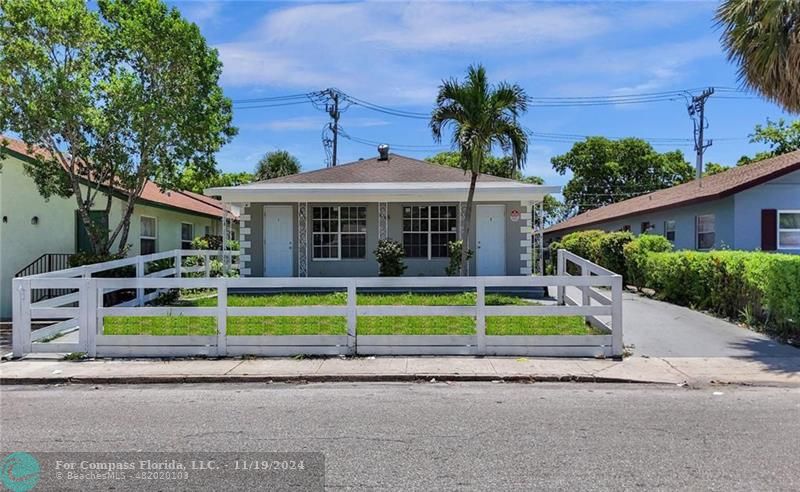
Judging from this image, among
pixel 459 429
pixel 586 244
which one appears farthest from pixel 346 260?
pixel 459 429

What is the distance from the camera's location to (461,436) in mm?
4980

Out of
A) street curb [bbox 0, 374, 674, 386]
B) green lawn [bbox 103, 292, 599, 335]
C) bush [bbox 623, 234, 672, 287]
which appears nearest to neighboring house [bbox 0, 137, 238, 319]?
green lawn [bbox 103, 292, 599, 335]

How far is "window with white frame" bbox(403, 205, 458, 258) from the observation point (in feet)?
56.8

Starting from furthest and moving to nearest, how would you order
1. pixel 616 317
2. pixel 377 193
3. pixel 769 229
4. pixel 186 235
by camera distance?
pixel 186 235 → pixel 769 229 → pixel 377 193 → pixel 616 317

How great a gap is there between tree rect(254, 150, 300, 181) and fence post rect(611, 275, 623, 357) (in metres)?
27.4

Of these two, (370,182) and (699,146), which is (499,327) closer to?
(370,182)

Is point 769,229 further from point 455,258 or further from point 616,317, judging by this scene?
point 616,317

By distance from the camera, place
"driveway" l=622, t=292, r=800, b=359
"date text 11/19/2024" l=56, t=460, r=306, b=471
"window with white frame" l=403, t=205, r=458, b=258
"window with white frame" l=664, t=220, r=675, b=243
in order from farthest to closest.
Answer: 1. "window with white frame" l=664, t=220, r=675, b=243
2. "window with white frame" l=403, t=205, r=458, b=258
3. "driveway" l=622, t=292, r=800, b=359
4. "date text 11/19/2024" l=56, t=460, r=306, b=471

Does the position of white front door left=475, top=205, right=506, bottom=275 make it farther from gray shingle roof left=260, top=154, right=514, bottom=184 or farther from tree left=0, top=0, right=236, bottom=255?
tree left=0, top=0, right=236, bottom=255

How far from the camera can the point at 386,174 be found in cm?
1942

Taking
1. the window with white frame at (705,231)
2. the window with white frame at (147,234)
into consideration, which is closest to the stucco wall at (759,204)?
the window with white frame at (705,231)

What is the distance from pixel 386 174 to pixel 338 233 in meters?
3.25

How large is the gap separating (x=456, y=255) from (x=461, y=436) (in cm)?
1092

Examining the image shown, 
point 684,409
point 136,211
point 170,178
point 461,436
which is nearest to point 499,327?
point 684,409
